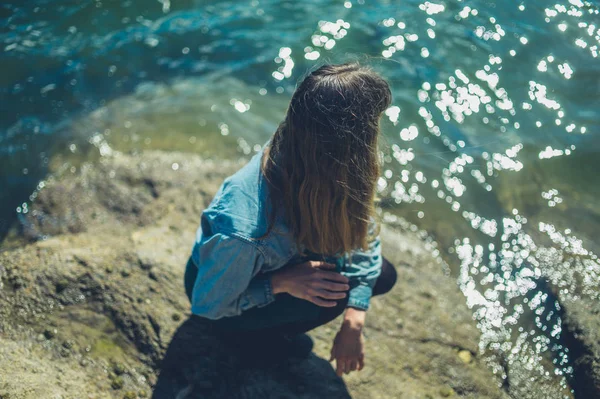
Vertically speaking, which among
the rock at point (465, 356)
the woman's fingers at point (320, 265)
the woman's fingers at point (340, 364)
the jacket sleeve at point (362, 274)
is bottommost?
the rock at point (465, 356)

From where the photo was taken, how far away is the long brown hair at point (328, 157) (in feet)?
7.46

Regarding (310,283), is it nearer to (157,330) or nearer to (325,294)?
(325,294)

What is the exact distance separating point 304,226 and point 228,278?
0.44m

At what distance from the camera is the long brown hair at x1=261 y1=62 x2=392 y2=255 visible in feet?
7.46

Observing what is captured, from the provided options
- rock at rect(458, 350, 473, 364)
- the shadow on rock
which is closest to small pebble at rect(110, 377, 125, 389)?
the shadow on rock

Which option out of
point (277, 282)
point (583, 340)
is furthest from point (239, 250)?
point (583, 340)

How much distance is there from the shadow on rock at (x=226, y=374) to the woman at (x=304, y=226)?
0.83 ft

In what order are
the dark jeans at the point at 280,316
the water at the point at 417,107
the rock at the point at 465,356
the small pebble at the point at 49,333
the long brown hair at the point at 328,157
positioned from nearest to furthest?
1. the long brown hair at the point at 328,157
2. the dark jeans at the point at 280,316
3. the small pebble at the point at 49,333
4. the rock at the point at 465,356
5. the water at the point at 417,107

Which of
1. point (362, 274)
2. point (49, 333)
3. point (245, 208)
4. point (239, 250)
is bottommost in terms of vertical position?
point (49, 333)

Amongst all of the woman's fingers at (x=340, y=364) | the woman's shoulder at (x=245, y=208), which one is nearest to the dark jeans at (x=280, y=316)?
the woman's fingers at (x=340, y=364)

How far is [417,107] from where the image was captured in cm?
561

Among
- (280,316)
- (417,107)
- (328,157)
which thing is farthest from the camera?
(417,107)

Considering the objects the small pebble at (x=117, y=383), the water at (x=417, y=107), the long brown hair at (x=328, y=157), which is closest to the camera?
the long brown hair at (x=328, y=157)

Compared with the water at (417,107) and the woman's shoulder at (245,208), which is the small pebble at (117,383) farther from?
Result: the water at (417,107)
